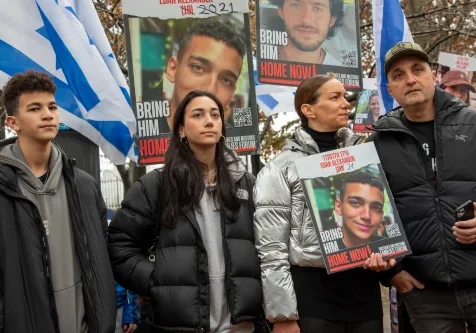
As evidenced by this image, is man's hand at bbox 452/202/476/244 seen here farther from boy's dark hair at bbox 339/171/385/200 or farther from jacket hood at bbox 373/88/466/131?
jacket hood at bbox 373/88/466/131

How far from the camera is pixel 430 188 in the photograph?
135 inches

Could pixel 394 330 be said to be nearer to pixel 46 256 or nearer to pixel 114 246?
pixel 114 246

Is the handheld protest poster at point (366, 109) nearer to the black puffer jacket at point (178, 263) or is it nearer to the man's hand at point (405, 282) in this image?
the man's hand at point (405, 282)

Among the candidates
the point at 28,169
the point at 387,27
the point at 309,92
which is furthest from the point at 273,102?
the point at 28,169

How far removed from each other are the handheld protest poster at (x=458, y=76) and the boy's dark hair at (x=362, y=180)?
4.06 meters

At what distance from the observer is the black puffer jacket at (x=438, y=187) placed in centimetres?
335

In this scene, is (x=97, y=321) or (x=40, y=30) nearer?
(x=97, y=321)

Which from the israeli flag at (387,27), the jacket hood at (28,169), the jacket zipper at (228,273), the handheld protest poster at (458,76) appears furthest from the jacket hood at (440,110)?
the handheld protest poster at (458,76)

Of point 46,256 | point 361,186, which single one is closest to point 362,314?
point 361,186

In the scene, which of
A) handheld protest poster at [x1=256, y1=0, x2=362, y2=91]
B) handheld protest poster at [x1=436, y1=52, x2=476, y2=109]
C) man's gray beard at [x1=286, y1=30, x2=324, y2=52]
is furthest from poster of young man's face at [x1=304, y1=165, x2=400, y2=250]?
handheld protest poster at [x1=436, y1=52, x2=476, y2=109]

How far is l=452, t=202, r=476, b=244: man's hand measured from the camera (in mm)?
3254

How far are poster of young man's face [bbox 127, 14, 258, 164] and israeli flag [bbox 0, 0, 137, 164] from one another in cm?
23

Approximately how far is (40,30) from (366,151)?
261 centimetres

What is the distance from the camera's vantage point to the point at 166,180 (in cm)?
341
